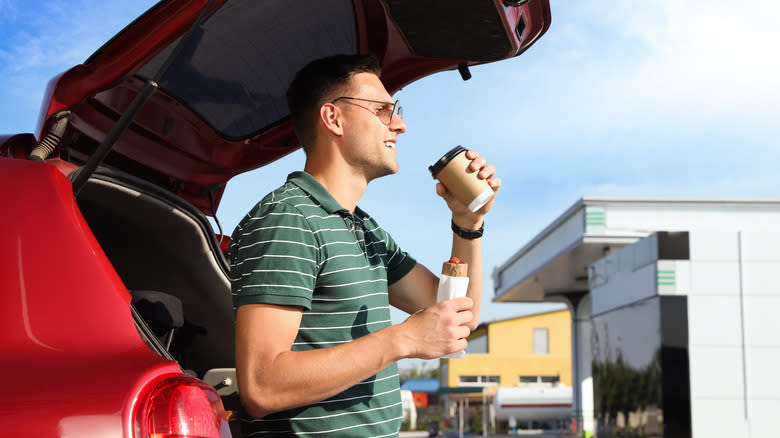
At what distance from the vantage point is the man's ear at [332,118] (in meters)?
2.15

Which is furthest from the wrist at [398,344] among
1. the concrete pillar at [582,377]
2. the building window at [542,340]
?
the building window at [542,340]

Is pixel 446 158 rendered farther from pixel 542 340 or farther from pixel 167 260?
pixel 542 340

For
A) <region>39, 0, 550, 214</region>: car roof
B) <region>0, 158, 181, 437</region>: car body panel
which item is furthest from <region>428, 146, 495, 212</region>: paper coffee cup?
<region>0, 158, 181, 437</region>: car body panel

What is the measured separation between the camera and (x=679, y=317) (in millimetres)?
14758

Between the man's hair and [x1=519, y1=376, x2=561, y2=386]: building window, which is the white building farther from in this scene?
[x1=519, y1=376, x2=561, y2=386]: building window

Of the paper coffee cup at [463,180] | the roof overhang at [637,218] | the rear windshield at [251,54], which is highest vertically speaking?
the roof overhang at [637,218]

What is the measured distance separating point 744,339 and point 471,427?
3369 centimetres

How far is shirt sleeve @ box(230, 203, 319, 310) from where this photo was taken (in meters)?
1.71

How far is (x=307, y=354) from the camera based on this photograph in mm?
1689

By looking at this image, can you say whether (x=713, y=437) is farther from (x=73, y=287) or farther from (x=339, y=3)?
(x=73, y=287)

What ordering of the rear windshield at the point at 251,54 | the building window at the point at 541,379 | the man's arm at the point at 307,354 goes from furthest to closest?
the building window at the point at 541,379 < the rear windshield at the point at 251,54 < the man's arm at the point at 307,354

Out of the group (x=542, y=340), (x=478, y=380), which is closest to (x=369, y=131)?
(x=478, y=380)

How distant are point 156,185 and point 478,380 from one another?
4851 cm

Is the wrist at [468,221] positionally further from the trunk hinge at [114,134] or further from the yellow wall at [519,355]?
the yellow wall at [519,355]
